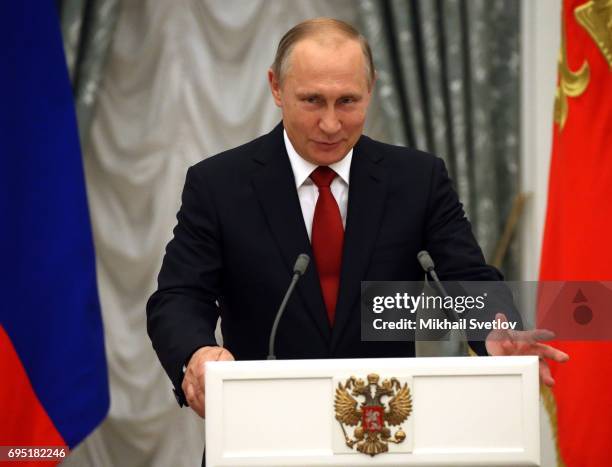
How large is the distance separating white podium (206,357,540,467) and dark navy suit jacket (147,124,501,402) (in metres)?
0.49

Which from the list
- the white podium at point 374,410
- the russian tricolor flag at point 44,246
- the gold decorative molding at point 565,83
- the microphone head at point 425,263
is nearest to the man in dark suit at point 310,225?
the microphone head at point 425,263

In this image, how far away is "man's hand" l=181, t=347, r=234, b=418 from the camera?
1.94m

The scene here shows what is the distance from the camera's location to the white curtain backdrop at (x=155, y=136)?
14.6ft

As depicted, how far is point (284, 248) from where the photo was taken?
7.93 ft

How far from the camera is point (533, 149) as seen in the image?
4480 millimetres

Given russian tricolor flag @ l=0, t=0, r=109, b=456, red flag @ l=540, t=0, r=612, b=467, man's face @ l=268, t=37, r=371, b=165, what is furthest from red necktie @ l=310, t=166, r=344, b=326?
russian tricolor flag @ l=0, t=0, r=109, b=456

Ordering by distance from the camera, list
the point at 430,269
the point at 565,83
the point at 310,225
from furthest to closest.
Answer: the point at 565,83
the point at 310,225
the point at 430,269

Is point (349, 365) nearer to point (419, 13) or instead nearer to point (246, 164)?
point (246, 164)

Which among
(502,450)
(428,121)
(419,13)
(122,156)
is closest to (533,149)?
(428,121)

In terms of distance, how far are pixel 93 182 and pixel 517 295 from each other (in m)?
2.65

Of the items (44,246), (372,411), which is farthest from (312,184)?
(44,246)

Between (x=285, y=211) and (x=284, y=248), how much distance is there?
0.35ft

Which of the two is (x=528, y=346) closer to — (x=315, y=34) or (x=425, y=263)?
(x=425, y=263)

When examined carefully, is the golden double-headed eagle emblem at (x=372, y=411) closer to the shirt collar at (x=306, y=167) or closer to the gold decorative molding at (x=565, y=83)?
the shirt collar at (x=306, y=167)
